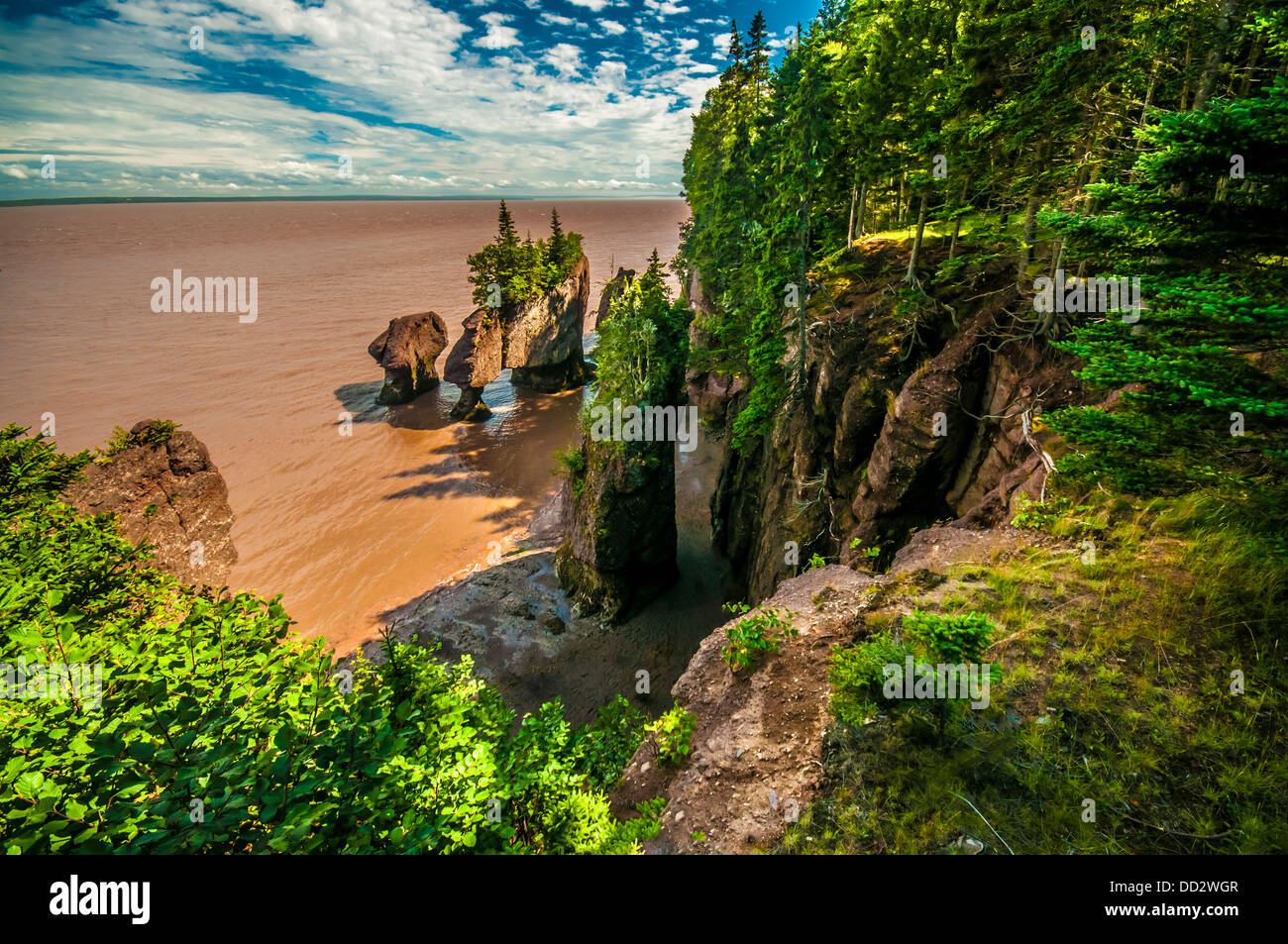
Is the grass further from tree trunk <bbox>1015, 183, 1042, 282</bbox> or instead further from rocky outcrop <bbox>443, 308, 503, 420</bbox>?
rocky outcrop <bbox>443, 308, 503, 420</bbox>

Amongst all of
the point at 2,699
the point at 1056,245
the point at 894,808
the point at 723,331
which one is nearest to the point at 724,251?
the point at 723,331

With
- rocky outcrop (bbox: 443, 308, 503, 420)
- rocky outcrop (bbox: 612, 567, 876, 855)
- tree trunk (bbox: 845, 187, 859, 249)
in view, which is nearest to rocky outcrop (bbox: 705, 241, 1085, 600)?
tree trunk (bbox: 845, 187, 859, 249)

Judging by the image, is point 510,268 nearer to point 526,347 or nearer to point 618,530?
point 526,347

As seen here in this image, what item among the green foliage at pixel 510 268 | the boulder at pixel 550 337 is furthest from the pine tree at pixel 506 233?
the boulder at pixel 550 337

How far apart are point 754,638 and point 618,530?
11.1 m

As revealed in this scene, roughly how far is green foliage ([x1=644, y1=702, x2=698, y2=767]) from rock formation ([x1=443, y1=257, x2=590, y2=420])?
33516 millimetres

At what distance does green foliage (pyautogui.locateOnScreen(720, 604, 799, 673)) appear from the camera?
24.3 ft

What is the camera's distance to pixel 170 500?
17891 millimetres

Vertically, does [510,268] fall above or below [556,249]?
below

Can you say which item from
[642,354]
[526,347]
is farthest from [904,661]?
[526,347]

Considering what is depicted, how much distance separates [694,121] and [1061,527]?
142 ft

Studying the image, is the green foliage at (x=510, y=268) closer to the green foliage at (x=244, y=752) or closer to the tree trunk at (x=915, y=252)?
the tree trunk at (x=915, y=252)

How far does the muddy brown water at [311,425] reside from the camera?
2222 cm

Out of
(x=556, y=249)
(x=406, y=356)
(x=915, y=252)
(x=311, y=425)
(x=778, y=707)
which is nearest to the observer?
(x=778, y=707)
